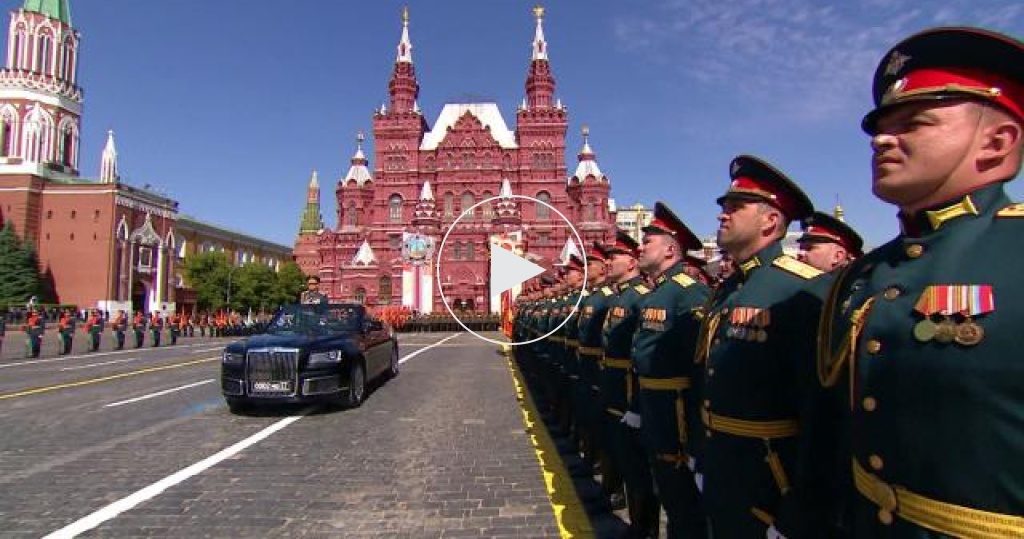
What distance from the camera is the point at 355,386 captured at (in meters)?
9.68

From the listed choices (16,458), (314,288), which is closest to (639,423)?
(16,458)

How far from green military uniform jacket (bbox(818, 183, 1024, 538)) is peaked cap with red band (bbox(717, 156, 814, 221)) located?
106 cm

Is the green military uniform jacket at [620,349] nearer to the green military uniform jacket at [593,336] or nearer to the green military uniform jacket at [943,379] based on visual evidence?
the green military uniform jacket at [593,336]

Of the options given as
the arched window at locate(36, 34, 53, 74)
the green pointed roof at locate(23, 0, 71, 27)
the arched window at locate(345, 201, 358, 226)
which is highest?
the green pointed roof at locate(23, 0, 71, 27)

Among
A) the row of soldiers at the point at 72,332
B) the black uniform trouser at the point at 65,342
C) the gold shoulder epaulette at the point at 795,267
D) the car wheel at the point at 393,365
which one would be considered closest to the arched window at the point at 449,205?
the row of soldiers at the point at 72,332

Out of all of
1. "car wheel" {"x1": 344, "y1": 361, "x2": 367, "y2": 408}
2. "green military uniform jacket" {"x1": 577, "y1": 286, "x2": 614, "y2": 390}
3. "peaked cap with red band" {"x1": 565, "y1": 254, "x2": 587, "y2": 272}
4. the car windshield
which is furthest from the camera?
the car windshield

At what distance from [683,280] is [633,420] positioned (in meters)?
0.94

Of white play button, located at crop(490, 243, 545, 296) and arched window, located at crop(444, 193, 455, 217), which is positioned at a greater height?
arched window, located at crop(444, 193, 455, 217)

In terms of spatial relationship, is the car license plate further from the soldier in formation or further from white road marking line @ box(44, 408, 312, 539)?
the soldier in formation

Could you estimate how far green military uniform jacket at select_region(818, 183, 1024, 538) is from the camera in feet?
4.14

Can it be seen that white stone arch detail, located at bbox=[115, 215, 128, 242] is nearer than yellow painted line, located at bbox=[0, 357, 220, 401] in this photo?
No

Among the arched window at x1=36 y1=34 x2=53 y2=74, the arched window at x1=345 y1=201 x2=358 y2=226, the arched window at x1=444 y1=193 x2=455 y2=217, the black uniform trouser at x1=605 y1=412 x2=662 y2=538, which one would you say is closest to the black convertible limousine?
the black uniform trouser at x1=605 y1=412 x2=662 y2=538

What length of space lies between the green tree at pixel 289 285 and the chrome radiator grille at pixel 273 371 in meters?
62.6

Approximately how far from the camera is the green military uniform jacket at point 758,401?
227cm
